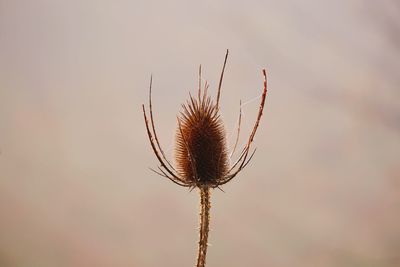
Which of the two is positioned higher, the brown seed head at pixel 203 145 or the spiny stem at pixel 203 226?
the brown seed head at pixel 203 145

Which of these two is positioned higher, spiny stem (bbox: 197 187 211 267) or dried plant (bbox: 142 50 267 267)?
dried plant (bbox: 142 50 267 267)

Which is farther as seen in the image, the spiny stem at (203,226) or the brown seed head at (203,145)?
the brown seed head at (203,145)

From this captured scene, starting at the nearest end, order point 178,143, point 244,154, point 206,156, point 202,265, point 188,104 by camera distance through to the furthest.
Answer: point 202,265 < point 244,154 < point 206,156 < point 188,104 < point 178,143

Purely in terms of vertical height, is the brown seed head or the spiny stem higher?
the brown seed head

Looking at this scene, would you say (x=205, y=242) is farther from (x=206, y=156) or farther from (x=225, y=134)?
(x=225, y=134)

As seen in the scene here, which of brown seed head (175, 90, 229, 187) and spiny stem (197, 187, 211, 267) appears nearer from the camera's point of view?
spiny stem (197, 187, 211, 267)

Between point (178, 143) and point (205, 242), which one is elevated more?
point (178, 143)

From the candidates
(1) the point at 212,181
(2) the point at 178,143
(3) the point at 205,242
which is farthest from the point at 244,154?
(2) the point at 178,143

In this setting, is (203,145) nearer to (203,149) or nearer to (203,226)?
(203,149)
